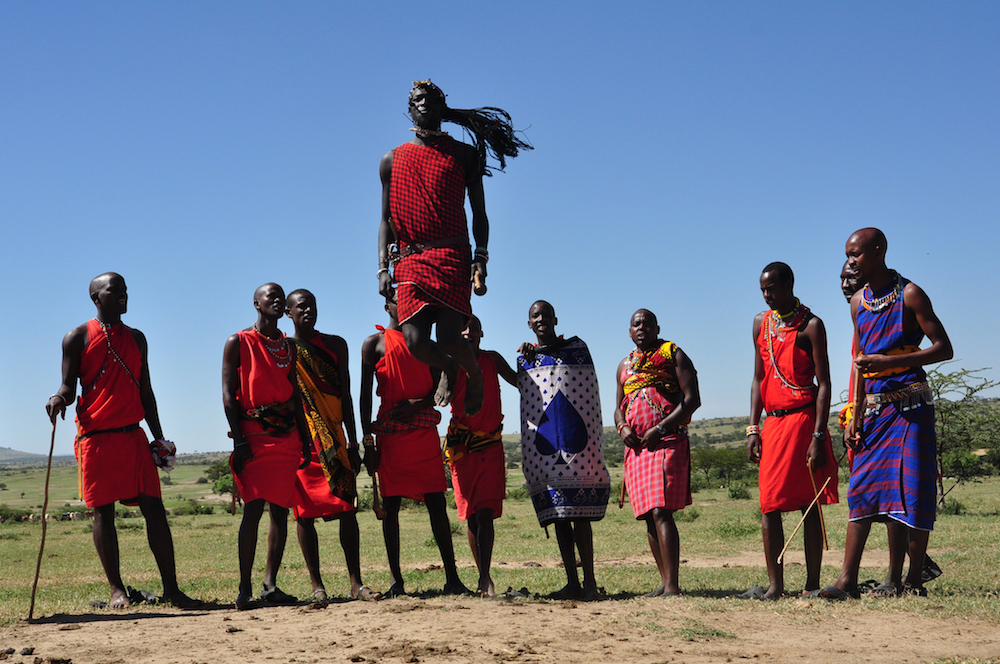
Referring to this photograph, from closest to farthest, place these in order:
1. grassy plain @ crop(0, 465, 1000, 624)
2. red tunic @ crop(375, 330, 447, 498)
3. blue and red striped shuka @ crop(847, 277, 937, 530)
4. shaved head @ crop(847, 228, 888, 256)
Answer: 1. blue and red striped shuka @ crop(847, 277, 937, 530)
2. shaved head @ crop(847, 228, 888, 256)
3. red tunic @ crop(375, 330, 447, 498)
4. grassy plain @ crop(0, 465, 1000, 624)

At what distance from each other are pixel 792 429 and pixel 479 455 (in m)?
2.47

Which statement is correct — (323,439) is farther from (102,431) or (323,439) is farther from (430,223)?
(430,223)

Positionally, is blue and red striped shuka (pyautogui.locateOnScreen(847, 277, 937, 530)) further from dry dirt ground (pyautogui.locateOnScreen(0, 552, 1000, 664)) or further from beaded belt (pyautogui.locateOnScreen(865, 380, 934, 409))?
dry dirt ground (pyautogui.locateOnScreen(0, 552, 1000, 664))

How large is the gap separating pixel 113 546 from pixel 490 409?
3134 millimetres

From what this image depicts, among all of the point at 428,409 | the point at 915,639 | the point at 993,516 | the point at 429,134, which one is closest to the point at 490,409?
the point at 428,409

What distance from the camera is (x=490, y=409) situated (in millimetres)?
7848

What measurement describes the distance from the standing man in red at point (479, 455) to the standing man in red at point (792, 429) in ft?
6.72

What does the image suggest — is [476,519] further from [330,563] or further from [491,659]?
[330,563]

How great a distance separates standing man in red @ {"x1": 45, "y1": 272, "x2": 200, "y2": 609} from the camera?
7.41 m

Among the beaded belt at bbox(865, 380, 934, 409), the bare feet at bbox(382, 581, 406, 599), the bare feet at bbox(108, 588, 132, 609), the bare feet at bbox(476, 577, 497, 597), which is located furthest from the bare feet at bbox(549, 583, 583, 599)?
the bare feet at bbox(108, 588, 132, 609)

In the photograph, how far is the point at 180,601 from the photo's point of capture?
7.41 metres

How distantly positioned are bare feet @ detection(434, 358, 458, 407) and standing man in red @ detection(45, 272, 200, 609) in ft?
8.30

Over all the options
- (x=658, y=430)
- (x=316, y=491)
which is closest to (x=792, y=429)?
(x=658, y=430)

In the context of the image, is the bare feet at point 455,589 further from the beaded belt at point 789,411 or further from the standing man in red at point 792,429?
the beaded belt at point 789,411
